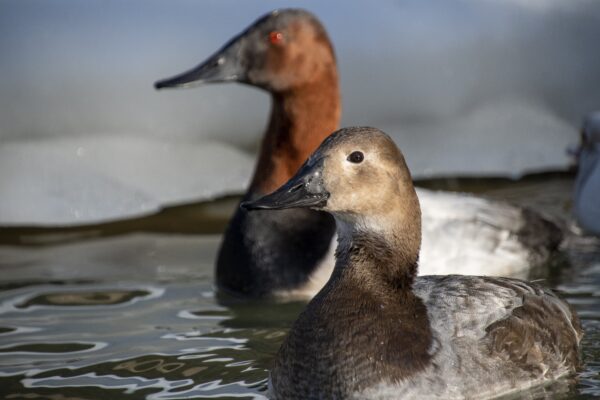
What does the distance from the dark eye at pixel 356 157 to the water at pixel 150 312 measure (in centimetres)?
97

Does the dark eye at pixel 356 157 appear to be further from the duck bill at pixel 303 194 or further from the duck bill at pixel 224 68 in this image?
the duck bill at pixel 224 68

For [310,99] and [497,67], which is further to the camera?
[497,67]

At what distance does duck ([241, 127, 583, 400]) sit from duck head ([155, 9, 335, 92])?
204 cm

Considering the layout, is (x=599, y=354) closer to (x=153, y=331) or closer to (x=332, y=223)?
(x=332, y=223)

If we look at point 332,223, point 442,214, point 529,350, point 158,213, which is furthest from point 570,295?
point 158,213

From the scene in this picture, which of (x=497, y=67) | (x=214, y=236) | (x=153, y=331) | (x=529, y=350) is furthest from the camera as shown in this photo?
(x=497, y=67)

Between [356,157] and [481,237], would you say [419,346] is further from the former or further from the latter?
[481,237]

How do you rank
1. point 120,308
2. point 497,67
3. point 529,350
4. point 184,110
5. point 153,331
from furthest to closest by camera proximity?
point 497,67 < point 184,110 < point 120,308 < point 153,331 < point 529,350

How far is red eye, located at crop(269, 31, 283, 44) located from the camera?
626cm

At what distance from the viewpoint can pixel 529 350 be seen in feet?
14.3

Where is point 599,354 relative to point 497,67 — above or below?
below

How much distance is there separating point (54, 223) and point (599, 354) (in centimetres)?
350

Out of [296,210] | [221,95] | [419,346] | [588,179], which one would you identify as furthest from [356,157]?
[221,95]

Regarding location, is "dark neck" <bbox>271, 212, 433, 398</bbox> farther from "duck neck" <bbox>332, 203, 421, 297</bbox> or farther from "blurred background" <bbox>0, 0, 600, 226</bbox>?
"blurred background" <bbox>0, 0, 600, 226</bbox>
